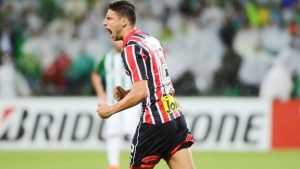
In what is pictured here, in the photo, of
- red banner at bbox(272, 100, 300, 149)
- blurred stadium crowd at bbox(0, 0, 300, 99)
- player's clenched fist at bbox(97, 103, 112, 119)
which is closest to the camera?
player's clenched fist at bbox(97, 103, 112, 119)

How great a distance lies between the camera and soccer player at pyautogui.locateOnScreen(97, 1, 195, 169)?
7.27m

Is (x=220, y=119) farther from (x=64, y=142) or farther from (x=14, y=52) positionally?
(x=14, y=52)

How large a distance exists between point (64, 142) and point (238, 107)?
348 centimetres

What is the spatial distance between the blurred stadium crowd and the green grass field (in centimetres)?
206

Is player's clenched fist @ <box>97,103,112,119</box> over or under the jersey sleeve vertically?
under

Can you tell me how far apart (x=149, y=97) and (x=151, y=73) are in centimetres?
22

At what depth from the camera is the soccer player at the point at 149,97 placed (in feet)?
23.9

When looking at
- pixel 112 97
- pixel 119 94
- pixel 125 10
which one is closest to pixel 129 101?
pixel 119 94

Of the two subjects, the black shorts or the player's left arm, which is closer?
the player's left arm

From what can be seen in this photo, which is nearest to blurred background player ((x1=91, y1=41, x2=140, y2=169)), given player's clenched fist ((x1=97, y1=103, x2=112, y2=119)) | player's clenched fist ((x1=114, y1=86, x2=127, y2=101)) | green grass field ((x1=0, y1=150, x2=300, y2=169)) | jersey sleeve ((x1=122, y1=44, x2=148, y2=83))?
green grass field ((x1=0, y1=150, x2=300, y2=169))

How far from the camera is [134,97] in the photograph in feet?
23.6

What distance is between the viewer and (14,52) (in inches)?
740

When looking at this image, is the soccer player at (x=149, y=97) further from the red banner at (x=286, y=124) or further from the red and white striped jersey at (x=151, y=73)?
the red banner at (x=286, y=124)

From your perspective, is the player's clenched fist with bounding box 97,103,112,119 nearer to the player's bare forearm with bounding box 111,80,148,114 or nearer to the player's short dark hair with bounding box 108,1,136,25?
the player's bare forearm with bounding box 111,80,148,114
